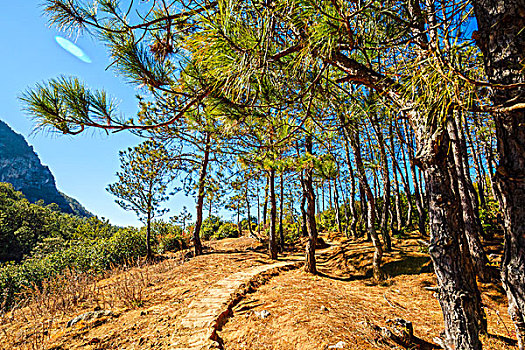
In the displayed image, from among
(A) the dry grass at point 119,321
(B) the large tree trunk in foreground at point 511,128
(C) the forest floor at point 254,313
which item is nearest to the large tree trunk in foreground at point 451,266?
(C) the forest floor at point 254,313

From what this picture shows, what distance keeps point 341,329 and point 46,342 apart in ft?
13.4

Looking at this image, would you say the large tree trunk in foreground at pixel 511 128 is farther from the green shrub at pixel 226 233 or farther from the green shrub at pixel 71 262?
the green shrub at pixel 226 233

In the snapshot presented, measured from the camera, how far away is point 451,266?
6.21ft

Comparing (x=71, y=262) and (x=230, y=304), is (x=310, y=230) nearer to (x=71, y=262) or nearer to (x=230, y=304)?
(x=230, y=304)

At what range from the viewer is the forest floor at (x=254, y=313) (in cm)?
276

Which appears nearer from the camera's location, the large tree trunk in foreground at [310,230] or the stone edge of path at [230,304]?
the stone edge of path at [230,304]

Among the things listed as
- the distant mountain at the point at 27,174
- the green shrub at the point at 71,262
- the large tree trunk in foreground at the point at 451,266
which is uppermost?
the distant mountain at the point at 27,174

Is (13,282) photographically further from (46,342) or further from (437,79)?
(437,79)

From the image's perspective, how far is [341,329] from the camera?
2.70m

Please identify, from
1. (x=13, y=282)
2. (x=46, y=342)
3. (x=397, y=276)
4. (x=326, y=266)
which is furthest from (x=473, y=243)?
(x=13, y=282)

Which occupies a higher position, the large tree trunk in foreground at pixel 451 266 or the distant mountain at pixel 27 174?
the distant mountain at pixel 27 174

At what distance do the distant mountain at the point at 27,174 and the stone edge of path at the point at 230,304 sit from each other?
4986 inches

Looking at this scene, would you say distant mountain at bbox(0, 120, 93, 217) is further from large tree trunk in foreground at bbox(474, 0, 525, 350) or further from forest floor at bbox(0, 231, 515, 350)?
large tree trunk in foreground at bbox(474, 0, 525, 350)

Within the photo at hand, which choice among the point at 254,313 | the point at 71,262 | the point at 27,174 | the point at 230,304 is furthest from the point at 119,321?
the point at 27,174
